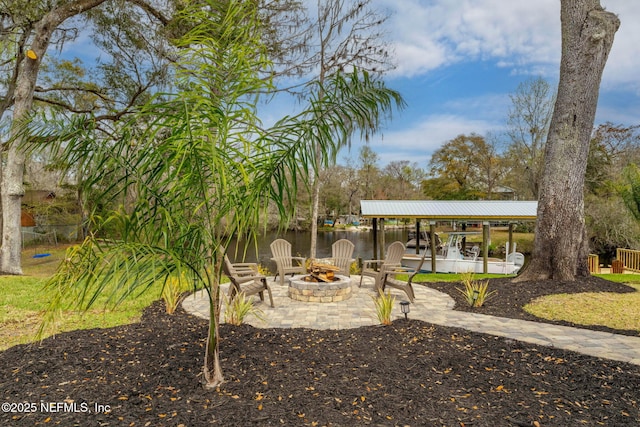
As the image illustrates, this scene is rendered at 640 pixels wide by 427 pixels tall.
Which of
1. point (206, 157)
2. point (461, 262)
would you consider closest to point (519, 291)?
point (206, 157)

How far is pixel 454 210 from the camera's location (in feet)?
38.5

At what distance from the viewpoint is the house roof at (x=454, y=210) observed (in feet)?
36.2

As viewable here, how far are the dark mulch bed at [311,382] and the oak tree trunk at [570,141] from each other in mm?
3850

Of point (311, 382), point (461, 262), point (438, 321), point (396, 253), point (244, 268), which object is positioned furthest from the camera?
point (461, 262)

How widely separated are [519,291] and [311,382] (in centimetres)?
458

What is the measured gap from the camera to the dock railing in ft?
36.6

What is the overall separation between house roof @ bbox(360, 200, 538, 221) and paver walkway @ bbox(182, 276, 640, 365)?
576 cm

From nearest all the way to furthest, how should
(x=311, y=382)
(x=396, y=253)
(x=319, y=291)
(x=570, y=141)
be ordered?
(x=311, y=382), (x=319, y=291), (x=570, y=141), (x=396, y=253)

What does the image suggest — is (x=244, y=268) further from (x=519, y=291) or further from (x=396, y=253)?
(x=519, y=291)

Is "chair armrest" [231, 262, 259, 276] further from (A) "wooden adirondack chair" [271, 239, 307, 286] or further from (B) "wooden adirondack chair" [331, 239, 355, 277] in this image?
(B) "wooden adirondack chair" [331, 239, 355, 277]

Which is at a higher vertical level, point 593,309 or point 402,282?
point 402,282

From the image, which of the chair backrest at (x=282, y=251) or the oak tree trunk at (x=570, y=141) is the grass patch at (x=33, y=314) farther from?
the oak tree trunk at (x=570, y=141)

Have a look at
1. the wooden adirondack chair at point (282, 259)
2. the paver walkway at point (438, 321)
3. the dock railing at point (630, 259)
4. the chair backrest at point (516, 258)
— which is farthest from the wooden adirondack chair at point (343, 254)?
the dock railing at point (630, 259)

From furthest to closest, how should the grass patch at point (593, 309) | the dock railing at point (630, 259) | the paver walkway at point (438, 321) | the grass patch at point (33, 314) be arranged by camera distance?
the dock railing at point (630, 259), the grass patch at point (593, 309), the grass patch at point (33, 314), the paver walkway at point (438, 321)
